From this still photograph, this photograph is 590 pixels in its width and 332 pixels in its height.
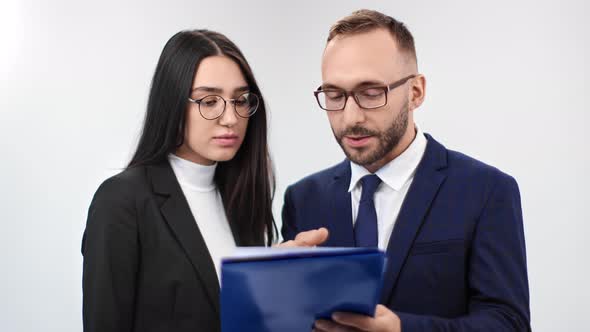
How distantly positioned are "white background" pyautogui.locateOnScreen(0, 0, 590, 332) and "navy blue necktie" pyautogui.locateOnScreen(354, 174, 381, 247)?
1606 millimetres

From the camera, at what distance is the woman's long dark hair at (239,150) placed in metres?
1.77

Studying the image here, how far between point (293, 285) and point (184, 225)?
70 cm

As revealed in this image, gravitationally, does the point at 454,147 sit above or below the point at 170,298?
above

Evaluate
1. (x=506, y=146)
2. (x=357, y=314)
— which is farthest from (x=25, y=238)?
(x=506, y=146)

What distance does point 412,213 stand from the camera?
5.33 feet

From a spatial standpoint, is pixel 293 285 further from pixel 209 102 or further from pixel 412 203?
pixel 209 102

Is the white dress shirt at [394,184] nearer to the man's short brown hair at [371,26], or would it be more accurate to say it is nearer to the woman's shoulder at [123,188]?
the man's short brown hair at [371,26]

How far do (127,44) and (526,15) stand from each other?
2.07 m

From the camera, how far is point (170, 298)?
1.64m

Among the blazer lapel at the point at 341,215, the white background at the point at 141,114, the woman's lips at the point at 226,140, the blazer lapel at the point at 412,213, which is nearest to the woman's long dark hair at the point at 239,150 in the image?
the woman's lips at the point at 226,140

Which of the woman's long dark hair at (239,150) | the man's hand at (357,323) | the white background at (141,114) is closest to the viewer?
the man's hand at (357,323)

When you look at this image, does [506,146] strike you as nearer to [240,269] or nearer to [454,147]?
[454,147]

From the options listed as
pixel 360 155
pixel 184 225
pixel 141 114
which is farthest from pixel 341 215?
pixel 141 114

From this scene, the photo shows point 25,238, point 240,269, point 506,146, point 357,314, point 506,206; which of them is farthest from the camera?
point 506,146
